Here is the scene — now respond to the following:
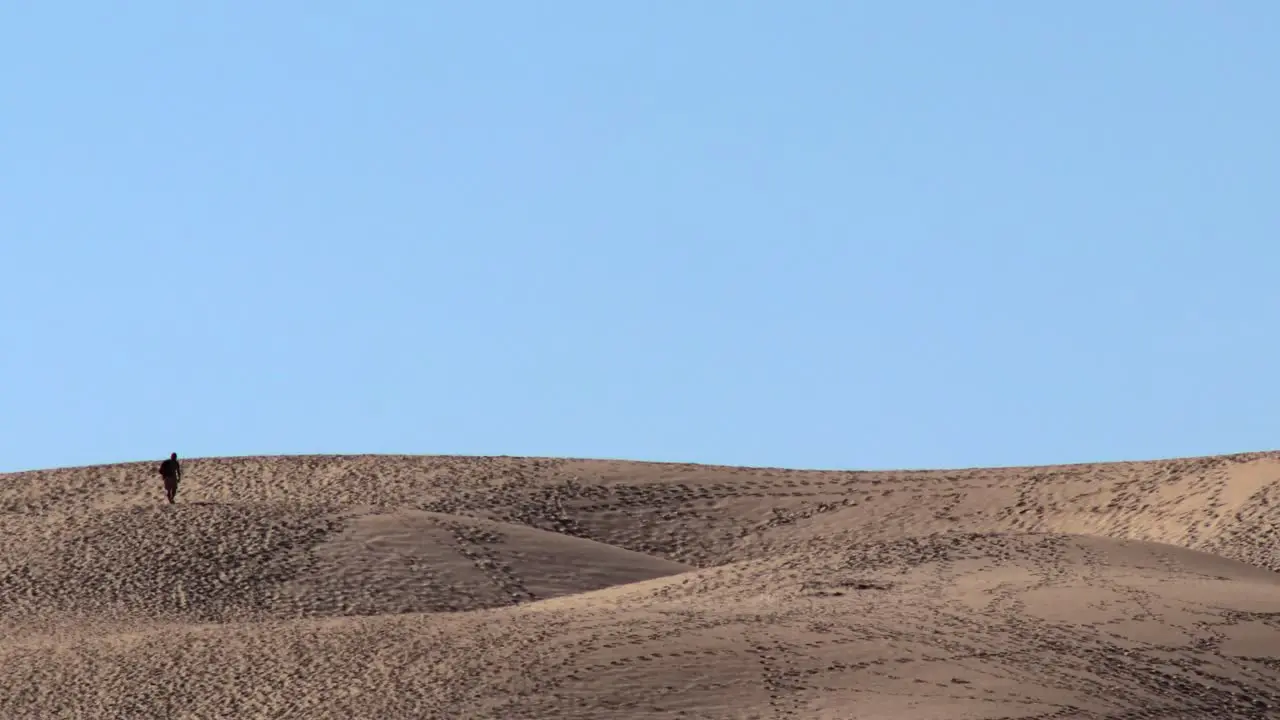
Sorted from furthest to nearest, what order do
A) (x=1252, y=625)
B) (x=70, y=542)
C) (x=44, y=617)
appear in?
(x=70, y=542), (x=44, y=617), (x=1252, y=625)

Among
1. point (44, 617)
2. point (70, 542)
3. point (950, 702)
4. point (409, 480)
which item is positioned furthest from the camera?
point (409, 480)

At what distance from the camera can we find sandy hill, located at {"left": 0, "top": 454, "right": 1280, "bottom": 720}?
23453mm

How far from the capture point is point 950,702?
74.7 feet

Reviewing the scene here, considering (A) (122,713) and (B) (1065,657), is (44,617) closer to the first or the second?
(A) (122,713)

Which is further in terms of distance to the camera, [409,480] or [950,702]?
[409,480]

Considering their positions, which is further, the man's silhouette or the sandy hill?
the man's silhouette

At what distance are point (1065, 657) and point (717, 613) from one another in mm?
4151

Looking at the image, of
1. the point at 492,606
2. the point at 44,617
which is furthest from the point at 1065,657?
the point at 44,617

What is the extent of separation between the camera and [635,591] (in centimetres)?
3031

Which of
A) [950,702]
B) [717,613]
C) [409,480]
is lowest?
[950,702]

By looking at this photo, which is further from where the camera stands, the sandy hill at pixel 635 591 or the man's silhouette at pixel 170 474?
the man's silhouette at pixel 170 474

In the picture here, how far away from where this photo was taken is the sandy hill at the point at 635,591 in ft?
76.9

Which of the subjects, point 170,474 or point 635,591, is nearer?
point 635,591

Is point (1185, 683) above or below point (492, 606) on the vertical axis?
below
